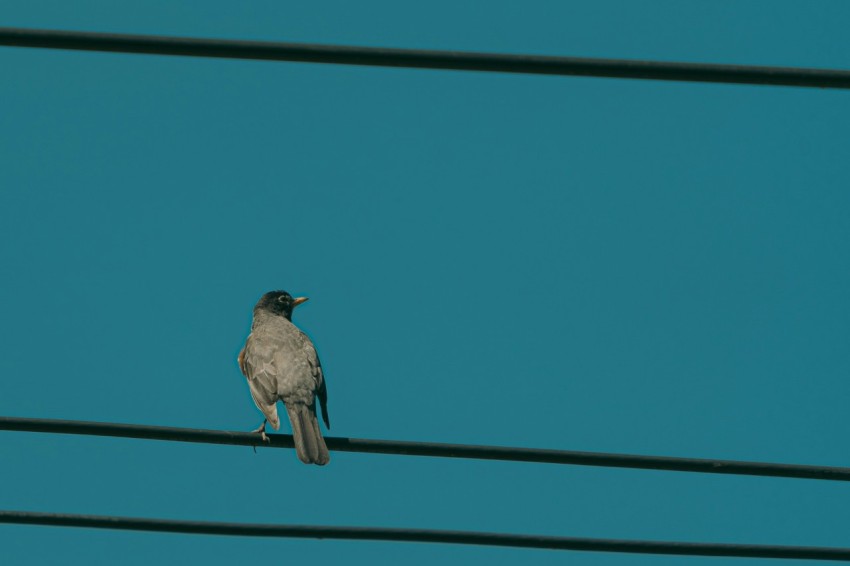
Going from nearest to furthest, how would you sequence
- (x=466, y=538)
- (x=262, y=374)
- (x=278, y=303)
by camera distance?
(x=466, y=538)
(x=262, y=374)
(x=278, y=303)

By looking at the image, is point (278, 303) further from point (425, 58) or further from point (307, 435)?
point (425, 58)

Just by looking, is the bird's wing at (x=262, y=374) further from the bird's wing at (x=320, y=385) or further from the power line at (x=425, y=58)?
the power line at (x=425, y=58)

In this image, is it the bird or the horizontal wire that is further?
the bird

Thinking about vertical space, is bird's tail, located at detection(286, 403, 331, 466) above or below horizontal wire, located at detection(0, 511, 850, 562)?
above

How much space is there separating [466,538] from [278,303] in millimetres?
9040

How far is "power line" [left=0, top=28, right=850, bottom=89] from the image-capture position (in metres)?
5.40

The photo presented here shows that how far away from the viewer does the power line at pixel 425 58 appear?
5.40 m

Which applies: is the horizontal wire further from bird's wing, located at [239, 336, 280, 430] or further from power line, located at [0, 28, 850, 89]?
bird's wing, located at [239, 336, 280, 430]

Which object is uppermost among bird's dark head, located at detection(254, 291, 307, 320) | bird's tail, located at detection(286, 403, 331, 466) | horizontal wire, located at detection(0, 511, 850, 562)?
bird's dark head, located at detection(254, 291, 307, 320)

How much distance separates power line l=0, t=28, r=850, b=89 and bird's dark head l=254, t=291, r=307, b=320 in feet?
30.1

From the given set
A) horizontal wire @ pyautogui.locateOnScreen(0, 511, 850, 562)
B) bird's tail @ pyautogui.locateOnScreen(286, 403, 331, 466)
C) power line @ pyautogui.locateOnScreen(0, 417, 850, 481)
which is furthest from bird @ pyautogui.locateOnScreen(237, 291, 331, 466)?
horizontal wire @ pyautogui.locateOnScreen(0, 511, 850, 562)

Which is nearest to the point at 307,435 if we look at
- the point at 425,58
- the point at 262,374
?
the point at 262,374

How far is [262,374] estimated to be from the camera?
1140 centimetres

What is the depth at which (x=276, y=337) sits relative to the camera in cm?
1241
